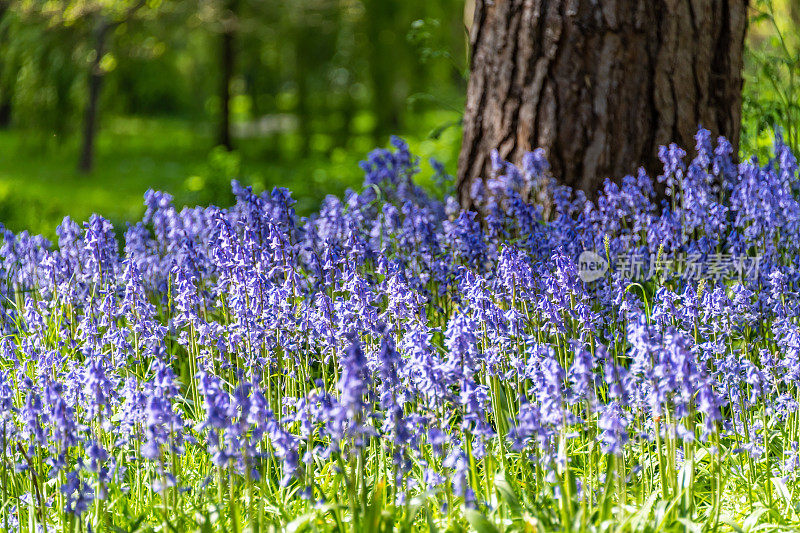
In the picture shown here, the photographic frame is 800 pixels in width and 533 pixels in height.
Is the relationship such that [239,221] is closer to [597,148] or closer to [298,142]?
Result: [597,148]

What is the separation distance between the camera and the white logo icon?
356 centimetres

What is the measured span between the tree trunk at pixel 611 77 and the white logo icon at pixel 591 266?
1.06m

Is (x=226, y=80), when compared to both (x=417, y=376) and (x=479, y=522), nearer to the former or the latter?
(x=417, y=376)

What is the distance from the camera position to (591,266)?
3.61 metres

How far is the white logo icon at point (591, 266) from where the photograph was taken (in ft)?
11.7

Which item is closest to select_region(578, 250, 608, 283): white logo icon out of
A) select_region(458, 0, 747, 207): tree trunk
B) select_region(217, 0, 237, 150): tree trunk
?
select_region(458, 0, 747, 207): tree trunk

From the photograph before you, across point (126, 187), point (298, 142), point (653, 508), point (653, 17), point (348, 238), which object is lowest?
Answer: point (653, 508)

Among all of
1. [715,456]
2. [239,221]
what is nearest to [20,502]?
[239,221]

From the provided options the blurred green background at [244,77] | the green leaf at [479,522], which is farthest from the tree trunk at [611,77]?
the blurred green background at [244,77]

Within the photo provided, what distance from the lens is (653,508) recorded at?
2.63 metres

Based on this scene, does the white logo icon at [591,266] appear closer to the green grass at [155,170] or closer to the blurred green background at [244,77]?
the green grass at [155,170]

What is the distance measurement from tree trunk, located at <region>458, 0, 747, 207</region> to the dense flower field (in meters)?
0.31

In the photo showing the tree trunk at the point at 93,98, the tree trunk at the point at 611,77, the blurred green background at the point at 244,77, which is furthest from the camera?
the tree trunk at the point at 93,98

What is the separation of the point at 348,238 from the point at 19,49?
384 inches
